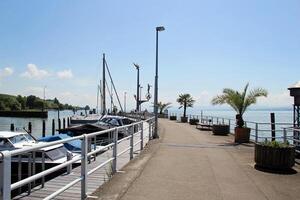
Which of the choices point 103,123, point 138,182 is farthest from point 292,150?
point 103,123

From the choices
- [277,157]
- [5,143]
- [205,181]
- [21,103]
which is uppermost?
[21,103]

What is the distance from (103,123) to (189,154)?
17118 millimetres

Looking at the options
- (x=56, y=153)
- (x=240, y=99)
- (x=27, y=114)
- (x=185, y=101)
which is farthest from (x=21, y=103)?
(x=56, y=153)

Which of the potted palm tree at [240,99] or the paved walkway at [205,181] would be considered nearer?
the paved walkway at [205,181]

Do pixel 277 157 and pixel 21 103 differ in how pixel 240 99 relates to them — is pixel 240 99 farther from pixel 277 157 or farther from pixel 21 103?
pixel 21 103

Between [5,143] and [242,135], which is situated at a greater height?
[242,135]

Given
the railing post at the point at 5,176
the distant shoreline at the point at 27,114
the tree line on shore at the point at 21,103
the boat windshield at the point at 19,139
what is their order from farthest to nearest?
the tree line on shore at the point at 21,103
the distant shoreline at the point at 27,114
the boat windshield at the point at 19,139
the railing post at the point at 5,176

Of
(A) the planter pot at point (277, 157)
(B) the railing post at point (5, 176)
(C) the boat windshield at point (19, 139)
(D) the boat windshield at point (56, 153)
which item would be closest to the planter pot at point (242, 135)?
(A) the planter pot at point (277, 157)

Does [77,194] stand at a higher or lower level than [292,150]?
lower

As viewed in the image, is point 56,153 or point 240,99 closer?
point 56,153

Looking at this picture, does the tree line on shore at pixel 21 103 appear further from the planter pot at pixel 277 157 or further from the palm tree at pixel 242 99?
the planter pot at pixel 277 157

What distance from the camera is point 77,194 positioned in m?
8.57

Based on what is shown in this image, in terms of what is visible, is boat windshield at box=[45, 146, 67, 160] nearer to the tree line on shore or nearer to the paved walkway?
the paved walkway

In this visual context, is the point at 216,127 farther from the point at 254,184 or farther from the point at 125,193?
the point at 125,193
